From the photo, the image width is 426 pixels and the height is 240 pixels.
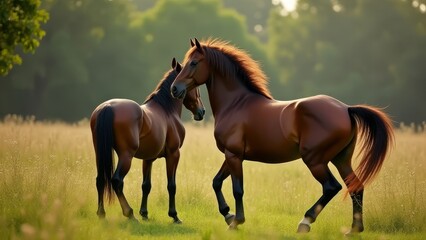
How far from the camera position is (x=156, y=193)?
1178 cm

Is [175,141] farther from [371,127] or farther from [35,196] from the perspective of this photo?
[371,127]

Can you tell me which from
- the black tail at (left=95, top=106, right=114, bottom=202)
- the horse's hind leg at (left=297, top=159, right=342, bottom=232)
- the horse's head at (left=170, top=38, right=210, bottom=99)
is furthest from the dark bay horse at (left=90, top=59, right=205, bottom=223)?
the horse's hind leg at (left=297, top=159, right=342, bottom=232)

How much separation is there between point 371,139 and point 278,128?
3.83 feet

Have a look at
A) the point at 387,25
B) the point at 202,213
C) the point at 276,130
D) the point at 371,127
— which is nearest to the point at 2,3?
the point at 202,213

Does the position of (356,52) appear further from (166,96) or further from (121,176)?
(121,176)

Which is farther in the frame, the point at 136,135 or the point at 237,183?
the point at 136,135

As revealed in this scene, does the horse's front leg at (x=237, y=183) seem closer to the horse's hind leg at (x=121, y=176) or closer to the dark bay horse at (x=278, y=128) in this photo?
the dark bay horse at (x=278, y=128)

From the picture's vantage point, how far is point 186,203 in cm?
1154

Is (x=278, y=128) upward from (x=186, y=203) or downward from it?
upward

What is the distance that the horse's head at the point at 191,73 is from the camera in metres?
9.02

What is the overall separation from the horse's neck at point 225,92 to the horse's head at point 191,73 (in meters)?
0.21

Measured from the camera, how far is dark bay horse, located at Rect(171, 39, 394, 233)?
8.20 meters

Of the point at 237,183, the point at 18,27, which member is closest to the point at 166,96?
the point at 237,183

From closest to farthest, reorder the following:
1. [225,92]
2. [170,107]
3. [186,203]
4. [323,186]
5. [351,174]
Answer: [323,186]
[351,174]
[225,92]
[170,107]
[186,203]
